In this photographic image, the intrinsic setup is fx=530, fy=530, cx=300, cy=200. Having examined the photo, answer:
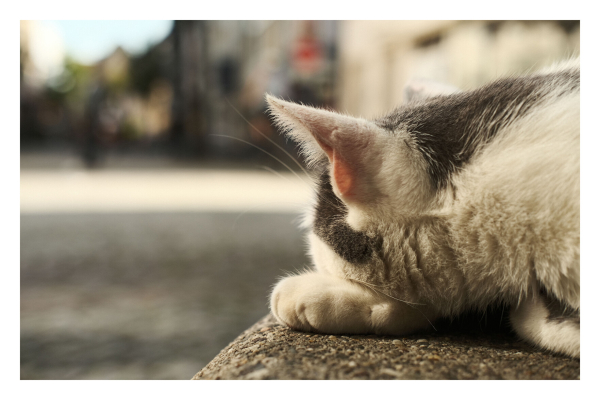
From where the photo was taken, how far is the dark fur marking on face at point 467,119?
1.13 meters

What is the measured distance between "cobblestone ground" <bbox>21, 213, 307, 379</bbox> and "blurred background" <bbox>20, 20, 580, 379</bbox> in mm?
12

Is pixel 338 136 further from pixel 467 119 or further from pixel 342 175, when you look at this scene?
pixel 467 119

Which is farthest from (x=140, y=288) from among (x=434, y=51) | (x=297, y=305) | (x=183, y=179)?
(x=183, y=179)

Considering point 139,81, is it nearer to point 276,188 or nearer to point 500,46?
point 276,188

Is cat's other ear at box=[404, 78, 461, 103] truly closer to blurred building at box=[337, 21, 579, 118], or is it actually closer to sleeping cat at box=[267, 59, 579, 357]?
blurred building at box=[337, 21, 579, 118]

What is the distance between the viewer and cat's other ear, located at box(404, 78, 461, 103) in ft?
4.98

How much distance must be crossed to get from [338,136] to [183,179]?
767 cm

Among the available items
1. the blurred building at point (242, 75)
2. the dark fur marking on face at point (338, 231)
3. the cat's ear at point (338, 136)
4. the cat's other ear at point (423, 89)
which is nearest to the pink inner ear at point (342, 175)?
the cat's ear at point (338, 136)

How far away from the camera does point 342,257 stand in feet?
3.93

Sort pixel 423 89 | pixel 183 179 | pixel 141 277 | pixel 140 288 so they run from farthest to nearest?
pixel 183 179 < pixel 141 277 < pixel 140 288 < pixel 423 89

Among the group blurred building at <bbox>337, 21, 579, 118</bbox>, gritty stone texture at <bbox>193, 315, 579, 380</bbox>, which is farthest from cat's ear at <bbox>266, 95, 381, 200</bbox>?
blurred building at <bbox>337, 21, 579, 118</bbox>

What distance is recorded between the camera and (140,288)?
3.24m

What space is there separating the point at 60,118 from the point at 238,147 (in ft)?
16.8

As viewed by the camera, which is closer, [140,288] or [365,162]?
[365,162]
